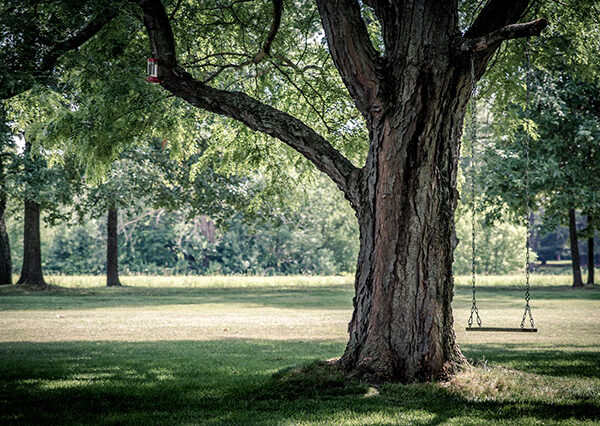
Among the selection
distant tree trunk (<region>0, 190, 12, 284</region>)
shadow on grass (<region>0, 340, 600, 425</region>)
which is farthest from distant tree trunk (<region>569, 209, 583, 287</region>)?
distant tree trunk (<region>0, 190, 12, 284</region>)

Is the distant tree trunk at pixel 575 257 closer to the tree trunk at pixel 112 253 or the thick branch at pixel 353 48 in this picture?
the tree trunk at pixel 112 253

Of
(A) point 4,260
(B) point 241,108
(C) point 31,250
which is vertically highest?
(B) point 241,108

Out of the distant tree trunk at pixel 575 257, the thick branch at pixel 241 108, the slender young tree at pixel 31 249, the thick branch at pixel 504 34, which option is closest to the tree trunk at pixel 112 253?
the slender young tree at pixel 31 249

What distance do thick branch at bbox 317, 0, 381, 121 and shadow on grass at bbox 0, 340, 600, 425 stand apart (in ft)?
10.9

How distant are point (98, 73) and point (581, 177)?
23603mm

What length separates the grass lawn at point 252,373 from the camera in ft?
19.6

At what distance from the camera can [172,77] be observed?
8312 millimetres

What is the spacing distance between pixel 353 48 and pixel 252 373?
4312 millimetres

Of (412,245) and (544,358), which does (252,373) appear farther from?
(544,358)

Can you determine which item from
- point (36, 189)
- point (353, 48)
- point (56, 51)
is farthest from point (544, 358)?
point (36, 189)

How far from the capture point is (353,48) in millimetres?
7598

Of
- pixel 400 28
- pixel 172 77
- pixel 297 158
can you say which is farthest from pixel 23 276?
pixel 400 28

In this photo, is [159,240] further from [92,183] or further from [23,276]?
[92,183]

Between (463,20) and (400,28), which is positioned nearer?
(400,28)
